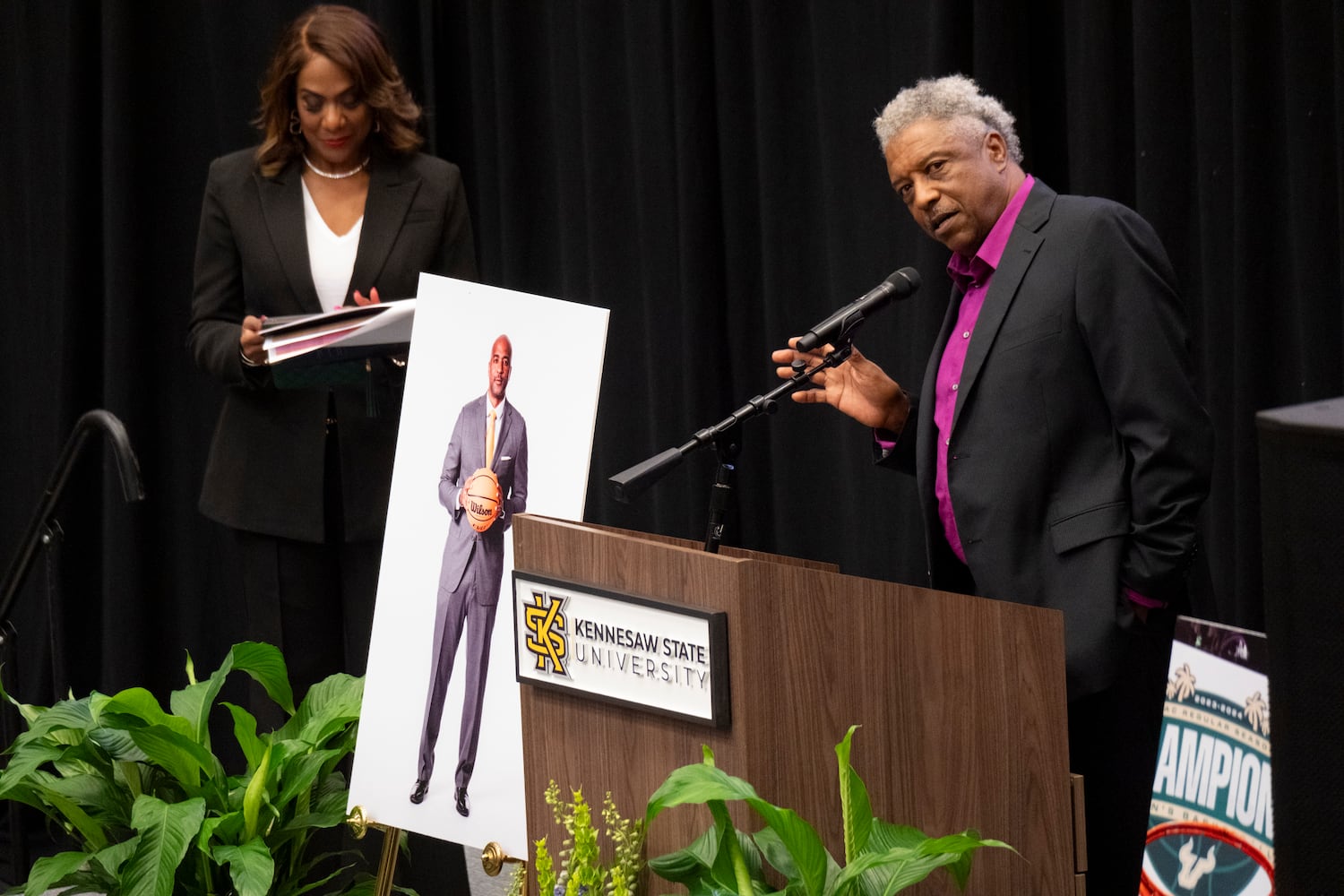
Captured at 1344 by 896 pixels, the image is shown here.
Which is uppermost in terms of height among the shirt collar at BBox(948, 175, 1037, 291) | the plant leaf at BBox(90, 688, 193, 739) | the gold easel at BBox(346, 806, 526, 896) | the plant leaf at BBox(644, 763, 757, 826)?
the shirt collar at BBox(948, 175, 1037, 291)

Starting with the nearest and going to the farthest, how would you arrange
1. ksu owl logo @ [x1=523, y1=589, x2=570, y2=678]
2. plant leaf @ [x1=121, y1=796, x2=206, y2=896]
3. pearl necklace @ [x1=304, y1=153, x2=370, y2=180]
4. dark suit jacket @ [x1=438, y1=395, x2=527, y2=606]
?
ksu owl logo @ [x1=523, y1=589, x2=570, y2=678]
plant leaf @ [x1=121, y1=796, x2=206, y2=896]
dark suit jacket @ [x1=438, y1=395, x2=527, y2=606]
pearl necklace @ [x1=304, y1=153, x2=370, y2=180]

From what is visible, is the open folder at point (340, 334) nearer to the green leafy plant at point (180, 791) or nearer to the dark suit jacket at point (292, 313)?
the dark suit jacket at point (292, 313)

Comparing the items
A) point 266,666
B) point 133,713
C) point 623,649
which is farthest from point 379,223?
point 623,649

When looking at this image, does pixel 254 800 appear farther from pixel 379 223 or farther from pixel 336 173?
pixel 336 173

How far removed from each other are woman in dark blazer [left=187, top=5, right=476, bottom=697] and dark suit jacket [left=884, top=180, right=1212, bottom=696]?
1.24 m

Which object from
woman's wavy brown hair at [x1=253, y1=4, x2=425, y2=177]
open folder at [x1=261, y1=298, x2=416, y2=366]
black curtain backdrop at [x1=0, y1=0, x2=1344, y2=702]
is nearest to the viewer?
open folder at [x1=261, y1=298, x2=416, y2=366]

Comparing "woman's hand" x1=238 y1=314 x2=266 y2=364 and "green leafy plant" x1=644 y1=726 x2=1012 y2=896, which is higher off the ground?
"woman's hand" x1=238 y1=314 x2=266 y2=364

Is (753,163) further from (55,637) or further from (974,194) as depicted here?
(55,637)

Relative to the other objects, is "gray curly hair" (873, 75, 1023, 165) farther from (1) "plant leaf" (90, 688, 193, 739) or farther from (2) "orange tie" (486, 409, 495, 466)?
(1) "plant leaf" (90, 688, 193, 739)

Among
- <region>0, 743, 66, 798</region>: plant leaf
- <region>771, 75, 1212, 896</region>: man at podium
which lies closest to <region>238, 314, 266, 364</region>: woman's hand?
<region>0, 743, 66, 798</region>: plant leaf

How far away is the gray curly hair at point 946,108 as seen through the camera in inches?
87.8

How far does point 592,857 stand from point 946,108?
1172 millimetres

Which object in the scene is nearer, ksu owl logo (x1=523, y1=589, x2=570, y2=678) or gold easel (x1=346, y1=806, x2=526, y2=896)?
ksu owl logo (x1=523, y1=589, x2=570, y2=678)

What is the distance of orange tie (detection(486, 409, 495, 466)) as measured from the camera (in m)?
2.44
